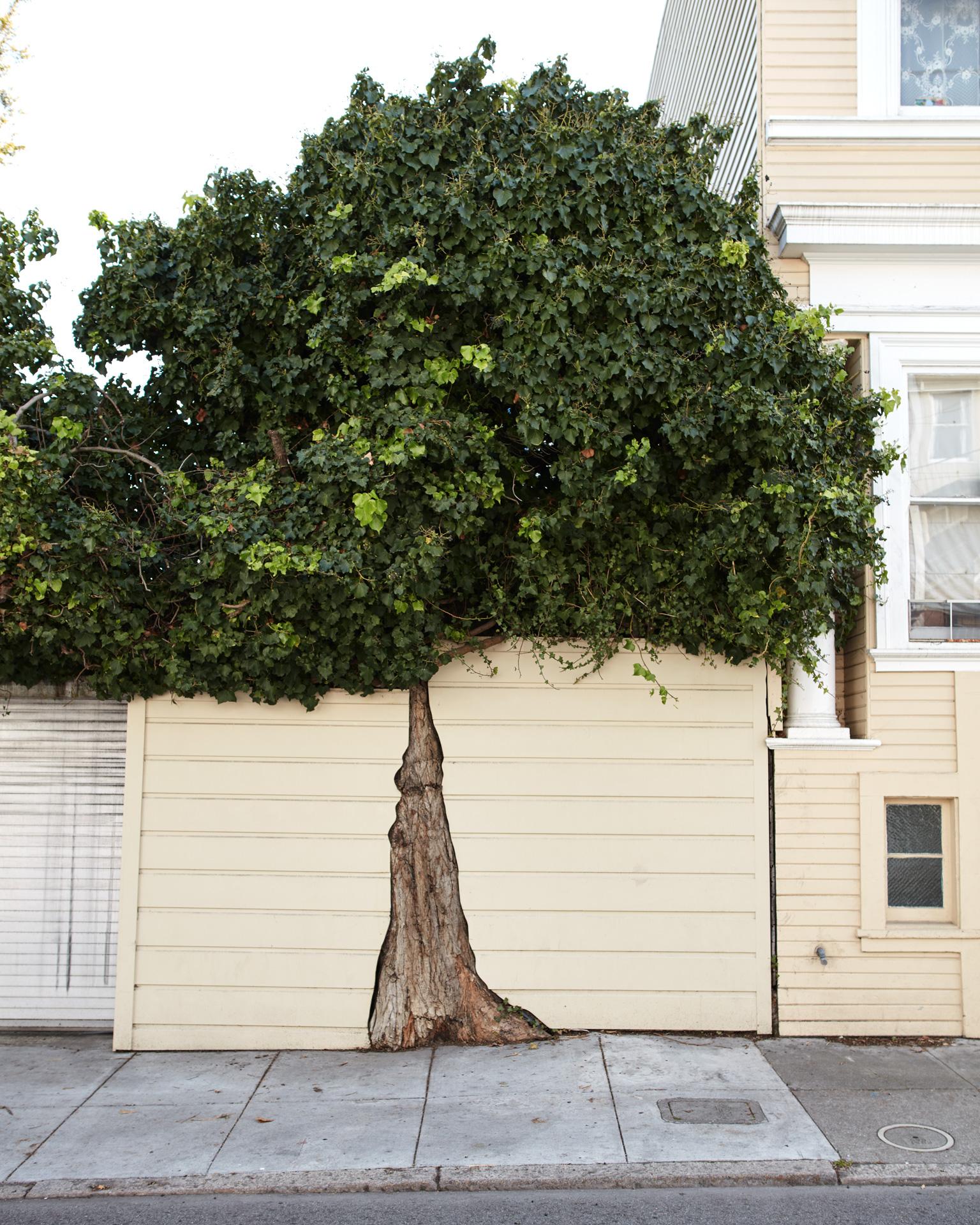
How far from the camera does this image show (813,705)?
7.36 meters

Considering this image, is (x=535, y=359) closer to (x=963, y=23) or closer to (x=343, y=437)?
(x=343, y=437)

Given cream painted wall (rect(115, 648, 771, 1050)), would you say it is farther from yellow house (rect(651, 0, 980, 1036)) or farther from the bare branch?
the bare branch

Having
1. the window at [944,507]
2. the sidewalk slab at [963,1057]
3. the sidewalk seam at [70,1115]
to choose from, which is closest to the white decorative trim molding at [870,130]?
the window at [944,507]

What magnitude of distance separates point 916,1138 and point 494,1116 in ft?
7.23

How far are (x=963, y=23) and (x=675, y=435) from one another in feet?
14.4

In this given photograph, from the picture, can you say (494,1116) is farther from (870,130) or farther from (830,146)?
(870,130)

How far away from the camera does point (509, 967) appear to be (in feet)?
23.3

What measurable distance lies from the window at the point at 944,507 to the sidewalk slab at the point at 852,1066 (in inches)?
111

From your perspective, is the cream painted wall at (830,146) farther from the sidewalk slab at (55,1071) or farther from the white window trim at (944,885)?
the sidewalk slab at (55,1071)

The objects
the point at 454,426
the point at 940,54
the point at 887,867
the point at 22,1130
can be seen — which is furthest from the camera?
the point at 940,54

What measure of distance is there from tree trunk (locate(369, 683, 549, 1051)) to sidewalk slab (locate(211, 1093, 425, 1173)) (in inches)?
37.9

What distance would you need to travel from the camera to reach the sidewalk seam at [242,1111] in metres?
5.26

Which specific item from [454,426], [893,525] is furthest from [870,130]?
[454,426]

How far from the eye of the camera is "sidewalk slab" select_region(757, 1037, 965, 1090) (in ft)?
20.3
